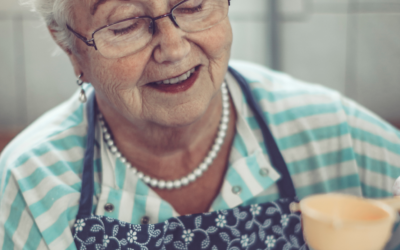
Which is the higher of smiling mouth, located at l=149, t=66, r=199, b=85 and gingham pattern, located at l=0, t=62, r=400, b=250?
smiling mouth, located at l=149, t=66, r=199, b=85

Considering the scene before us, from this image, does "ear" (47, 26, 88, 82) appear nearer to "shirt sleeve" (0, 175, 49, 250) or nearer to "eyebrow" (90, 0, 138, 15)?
"eyebrow" (90, 0, 138, 15)


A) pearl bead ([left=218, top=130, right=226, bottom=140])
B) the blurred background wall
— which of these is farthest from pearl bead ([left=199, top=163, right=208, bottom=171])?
the blurred background wall

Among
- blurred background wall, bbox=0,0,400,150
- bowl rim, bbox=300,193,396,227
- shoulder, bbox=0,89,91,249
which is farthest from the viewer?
blurred background wall, bbox=0,0,400,150

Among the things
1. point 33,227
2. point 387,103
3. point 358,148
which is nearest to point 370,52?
point 387,103

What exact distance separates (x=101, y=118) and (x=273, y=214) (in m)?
0.60

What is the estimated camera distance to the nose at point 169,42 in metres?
0.96

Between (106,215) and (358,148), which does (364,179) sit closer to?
(358,148)

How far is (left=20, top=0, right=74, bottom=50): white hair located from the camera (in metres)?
1.04

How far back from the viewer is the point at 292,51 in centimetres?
305

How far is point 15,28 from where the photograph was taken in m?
2.96

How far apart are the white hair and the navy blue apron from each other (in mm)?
331

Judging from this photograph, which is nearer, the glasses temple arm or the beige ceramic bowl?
the beige ceramic bowl

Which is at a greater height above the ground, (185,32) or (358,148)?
(185,32)

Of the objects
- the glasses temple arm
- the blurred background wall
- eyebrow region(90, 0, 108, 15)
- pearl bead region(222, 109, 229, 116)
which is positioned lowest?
the blurred background wall
